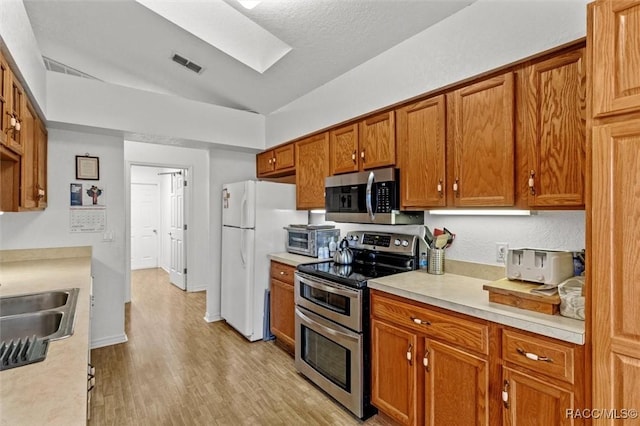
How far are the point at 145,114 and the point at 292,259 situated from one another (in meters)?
2.02

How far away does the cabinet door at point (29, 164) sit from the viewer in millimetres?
2105

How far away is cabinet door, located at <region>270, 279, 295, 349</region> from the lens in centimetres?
306

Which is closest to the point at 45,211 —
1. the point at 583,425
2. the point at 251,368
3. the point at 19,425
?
the point at 251,368

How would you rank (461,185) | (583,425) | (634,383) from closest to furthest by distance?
(634,383) < (583,425) < (461,185)

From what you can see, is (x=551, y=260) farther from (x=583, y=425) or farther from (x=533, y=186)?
(x=583, y=425)

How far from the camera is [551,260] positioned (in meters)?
1.56

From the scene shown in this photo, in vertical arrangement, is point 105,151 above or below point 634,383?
above

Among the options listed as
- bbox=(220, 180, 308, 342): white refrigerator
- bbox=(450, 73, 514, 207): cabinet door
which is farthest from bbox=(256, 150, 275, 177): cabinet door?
bbox=(450, 73, 514, 207): cabinet door

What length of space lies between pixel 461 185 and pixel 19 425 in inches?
82.4

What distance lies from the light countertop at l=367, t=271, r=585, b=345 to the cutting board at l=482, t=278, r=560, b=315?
0.03 metres

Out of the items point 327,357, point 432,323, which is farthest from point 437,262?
point 327,357

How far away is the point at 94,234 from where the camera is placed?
10.8 feet

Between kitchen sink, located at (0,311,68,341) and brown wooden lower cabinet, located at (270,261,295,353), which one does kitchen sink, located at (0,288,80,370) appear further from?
brown wooden lower cabinet, located at (270,261,295,353)

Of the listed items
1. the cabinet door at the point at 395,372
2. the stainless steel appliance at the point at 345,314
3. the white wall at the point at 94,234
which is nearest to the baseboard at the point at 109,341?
the white wall at the point at 94,234
